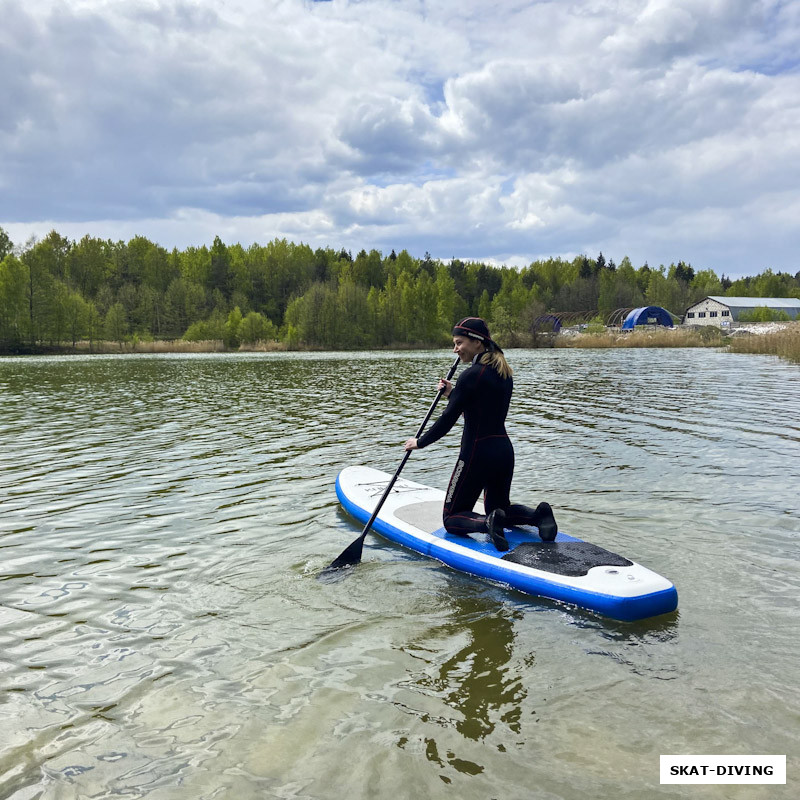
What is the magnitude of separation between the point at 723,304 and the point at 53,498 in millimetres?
108111

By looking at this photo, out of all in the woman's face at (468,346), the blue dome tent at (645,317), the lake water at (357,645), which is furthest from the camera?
the blue dome tent at (645,317)

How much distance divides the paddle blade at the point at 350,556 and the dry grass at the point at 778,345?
30598mm

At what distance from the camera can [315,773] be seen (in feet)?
10.3

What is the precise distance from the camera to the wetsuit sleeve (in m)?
5.69

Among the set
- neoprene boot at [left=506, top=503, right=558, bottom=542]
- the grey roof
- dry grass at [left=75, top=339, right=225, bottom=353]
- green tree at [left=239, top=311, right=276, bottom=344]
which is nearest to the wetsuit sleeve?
neoprene boot at [left=506, top=503, right=558, bottom=542]

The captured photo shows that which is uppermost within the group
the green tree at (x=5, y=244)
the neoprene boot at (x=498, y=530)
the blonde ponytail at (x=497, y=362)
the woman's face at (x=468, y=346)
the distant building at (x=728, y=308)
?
the green tree at (x=5, y=244)

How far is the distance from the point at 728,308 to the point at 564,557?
107m

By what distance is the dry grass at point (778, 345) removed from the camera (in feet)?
101

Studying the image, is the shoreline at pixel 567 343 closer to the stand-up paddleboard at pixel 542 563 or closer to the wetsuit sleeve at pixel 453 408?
the stand-up paddleboard at pixel 542 563

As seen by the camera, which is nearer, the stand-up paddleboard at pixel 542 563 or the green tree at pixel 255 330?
the stand-up paddleboard at pixel 542 563

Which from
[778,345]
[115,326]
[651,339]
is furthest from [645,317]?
[115,326]

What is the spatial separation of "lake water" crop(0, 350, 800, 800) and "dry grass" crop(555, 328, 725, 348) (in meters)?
56.3

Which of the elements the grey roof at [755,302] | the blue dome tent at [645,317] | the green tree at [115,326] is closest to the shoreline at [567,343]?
the green tree at [115,326]

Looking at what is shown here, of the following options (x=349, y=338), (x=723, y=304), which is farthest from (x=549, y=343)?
(x=723, y=304)
